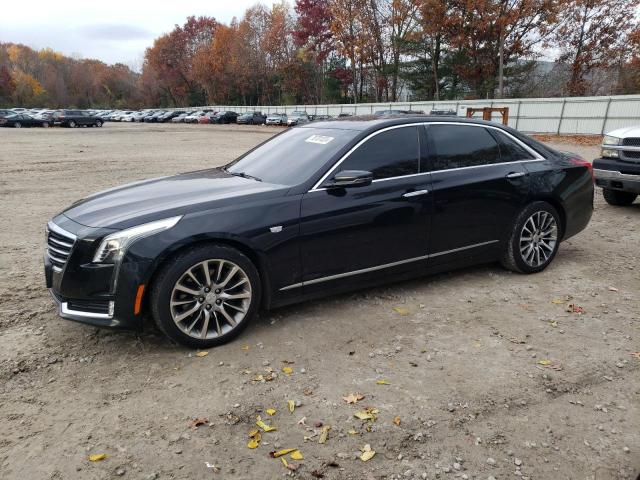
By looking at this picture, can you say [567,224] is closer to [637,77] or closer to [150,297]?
[150,297]

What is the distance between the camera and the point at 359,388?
3.20 meters

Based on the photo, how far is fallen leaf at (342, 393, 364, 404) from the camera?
3.07m

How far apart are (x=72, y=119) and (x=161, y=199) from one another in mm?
47123

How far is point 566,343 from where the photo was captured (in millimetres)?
3766

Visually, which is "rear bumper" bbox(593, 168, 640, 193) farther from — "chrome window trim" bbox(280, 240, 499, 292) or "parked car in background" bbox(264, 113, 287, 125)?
"parked car in background" bbox(264, 113, 287, 125)

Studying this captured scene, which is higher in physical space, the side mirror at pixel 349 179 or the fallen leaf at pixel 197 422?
the side mirror at pixel 349 179

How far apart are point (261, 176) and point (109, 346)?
1.86m

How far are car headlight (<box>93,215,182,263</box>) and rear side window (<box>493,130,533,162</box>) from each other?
3431 millimetres

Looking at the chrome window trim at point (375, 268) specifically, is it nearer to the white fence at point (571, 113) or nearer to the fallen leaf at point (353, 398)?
the fallen leaf at point (353, 398)

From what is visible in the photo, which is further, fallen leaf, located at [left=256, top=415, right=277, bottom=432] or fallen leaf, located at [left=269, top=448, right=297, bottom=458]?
fallen leaf, located at [left=256, top=415, right=277, bottom=432]

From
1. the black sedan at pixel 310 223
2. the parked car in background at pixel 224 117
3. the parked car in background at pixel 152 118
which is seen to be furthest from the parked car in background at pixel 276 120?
the black sedan at pixel 310 223

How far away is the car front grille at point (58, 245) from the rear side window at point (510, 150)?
13.1 feet

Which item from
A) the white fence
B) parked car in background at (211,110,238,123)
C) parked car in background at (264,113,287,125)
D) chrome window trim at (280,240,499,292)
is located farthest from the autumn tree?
chrome window trim at (280,240,499,292)

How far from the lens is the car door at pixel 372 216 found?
4012mm
